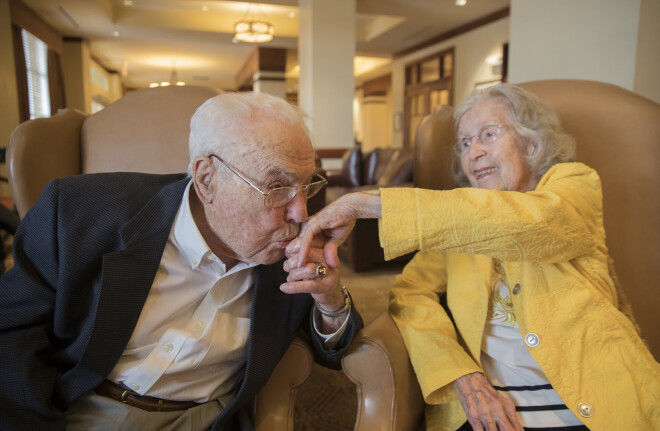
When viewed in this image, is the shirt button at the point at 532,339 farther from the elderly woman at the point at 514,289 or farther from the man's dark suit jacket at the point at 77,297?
the man's dark suit jacket at the point at 77,297

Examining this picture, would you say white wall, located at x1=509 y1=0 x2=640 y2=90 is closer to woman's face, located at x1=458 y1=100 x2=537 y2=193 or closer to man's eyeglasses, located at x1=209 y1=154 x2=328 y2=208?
woman's face, located at x1=458 y1=100 x2=537 y2=193

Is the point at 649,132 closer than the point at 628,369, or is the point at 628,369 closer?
the point at 628,369

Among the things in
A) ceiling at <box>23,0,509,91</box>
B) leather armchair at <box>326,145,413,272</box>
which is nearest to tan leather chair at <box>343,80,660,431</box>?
leather armchair at <box>326,145,413,272</box>

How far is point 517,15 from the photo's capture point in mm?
3527

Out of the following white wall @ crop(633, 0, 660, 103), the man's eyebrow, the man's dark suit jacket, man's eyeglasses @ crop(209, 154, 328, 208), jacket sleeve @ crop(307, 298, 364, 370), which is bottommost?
jacket sleeve @ crop(307, 298, 364, 370)

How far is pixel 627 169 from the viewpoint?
1.42m

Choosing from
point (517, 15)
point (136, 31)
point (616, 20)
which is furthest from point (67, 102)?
point (616, 20)

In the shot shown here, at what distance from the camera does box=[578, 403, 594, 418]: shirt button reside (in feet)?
3.17

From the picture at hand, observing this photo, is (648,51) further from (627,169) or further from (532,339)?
(532,339)

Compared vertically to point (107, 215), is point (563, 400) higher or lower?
lower

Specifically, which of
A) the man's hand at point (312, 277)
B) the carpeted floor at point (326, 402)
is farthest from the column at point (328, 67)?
the man's hand at point (312, 277)

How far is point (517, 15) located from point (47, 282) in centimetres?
377

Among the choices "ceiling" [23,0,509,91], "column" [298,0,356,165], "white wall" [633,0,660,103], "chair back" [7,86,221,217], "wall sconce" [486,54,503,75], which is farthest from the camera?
"wall sconce" [486,54,503,75]

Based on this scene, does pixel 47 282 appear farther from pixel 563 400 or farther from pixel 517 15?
pixel 517 15
